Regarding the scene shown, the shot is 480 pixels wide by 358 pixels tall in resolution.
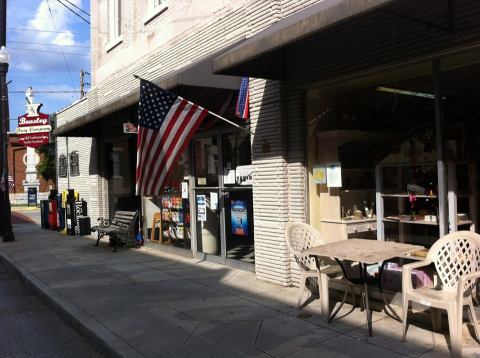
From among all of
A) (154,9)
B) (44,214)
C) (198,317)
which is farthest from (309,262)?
(44,214)

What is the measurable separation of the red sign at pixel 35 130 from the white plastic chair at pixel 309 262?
12454 mm

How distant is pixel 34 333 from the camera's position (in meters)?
5.70

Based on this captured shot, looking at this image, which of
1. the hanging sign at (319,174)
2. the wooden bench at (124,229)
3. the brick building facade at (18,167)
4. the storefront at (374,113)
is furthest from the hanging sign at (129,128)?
the brick building facade at (18,167)

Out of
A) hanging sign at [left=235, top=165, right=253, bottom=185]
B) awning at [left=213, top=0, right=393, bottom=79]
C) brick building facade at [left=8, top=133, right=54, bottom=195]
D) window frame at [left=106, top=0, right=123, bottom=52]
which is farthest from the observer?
brick building facade at [left=8, top=133, right=54, bottom=195]

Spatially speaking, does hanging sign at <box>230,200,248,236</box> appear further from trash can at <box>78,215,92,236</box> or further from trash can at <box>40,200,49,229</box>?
trash can at <box>40,200,49,229</box>

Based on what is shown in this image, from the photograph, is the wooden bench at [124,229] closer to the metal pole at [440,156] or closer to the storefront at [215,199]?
the storefront at [215,199]

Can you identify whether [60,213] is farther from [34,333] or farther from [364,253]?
[364,253]

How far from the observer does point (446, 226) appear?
5074 millimetres

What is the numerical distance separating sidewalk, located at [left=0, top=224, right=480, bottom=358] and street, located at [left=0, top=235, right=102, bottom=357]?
150 millimetres

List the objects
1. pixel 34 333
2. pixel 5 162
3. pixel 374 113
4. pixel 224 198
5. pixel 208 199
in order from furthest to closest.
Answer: pixel 5 162, pixel 208 199, pixel 224 198, pixel 374 113, pixel 34 333

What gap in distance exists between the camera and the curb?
478 centimetres

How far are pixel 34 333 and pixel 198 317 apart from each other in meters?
1.94

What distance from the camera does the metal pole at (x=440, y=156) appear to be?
5.02 m

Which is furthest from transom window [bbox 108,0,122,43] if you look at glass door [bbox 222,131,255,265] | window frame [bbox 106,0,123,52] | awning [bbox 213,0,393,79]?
awning [bbox 213,0,393,79]
